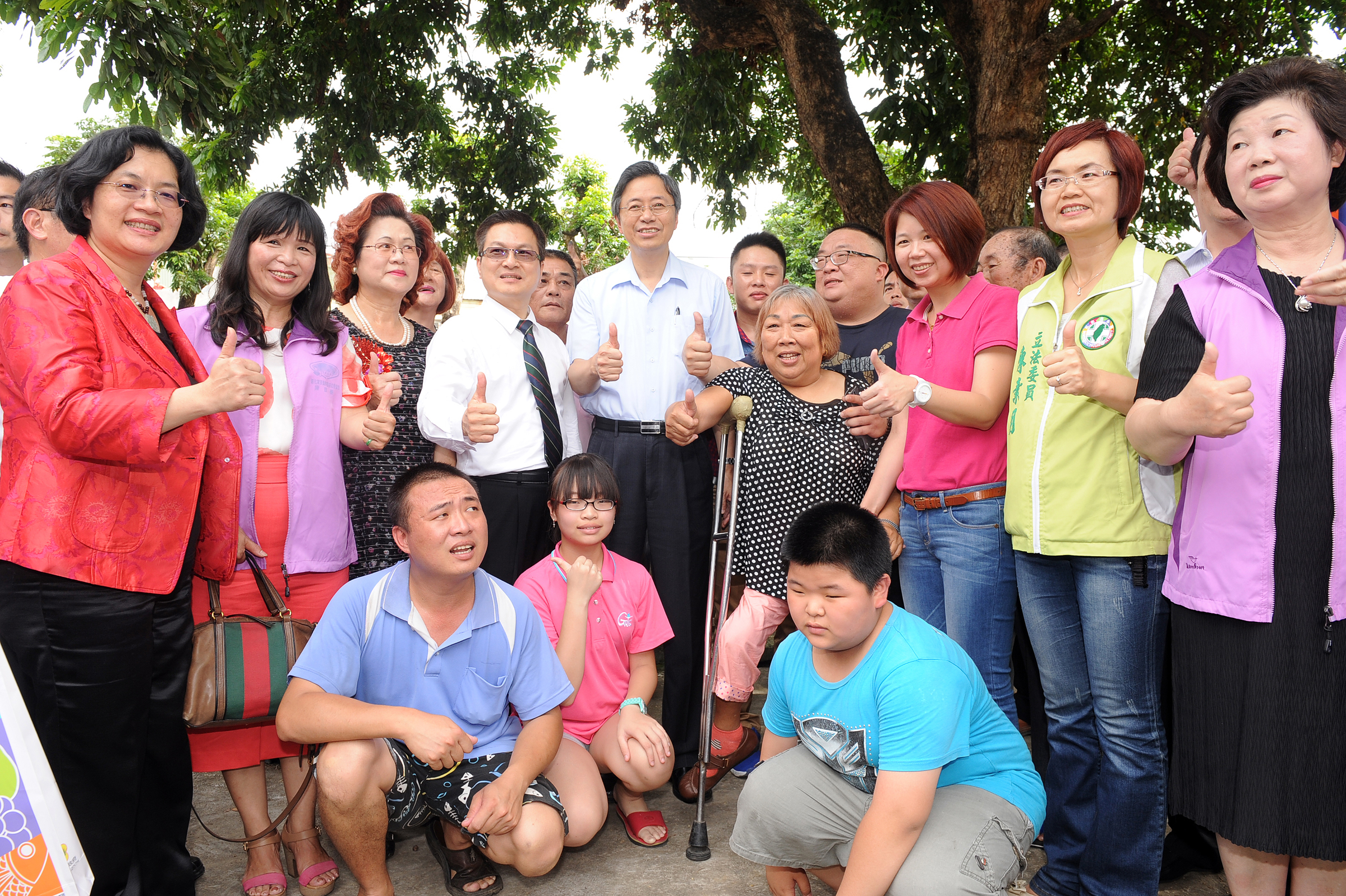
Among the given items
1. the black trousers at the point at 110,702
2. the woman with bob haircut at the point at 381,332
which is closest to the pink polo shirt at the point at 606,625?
the woman with bob haircut at the point at 381,332

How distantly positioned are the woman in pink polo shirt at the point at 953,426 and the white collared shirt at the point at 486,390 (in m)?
1.49

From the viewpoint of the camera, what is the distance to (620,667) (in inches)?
139

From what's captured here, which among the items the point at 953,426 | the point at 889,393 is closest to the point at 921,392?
the point at 889,393

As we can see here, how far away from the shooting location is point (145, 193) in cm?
261

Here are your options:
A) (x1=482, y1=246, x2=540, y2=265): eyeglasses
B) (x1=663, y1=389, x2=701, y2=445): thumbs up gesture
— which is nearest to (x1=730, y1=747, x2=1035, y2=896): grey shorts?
(x1=663, y1=389, x2=701, y2=445): thumbs up gesture

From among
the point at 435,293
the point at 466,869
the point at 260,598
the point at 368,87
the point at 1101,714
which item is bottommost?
the point at 466,869

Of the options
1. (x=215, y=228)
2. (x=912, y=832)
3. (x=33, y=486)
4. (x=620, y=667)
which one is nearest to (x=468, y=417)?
(x=620, y=667)

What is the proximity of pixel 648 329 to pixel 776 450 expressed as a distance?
2.72 ft

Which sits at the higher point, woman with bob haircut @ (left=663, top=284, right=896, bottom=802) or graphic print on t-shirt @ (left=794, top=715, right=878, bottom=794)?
woman with bob haircut @ (left=663, top=284, right=896, bottom=802)

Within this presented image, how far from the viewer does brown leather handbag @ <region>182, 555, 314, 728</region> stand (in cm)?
274

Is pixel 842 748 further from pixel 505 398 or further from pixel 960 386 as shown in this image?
pixel 505 398

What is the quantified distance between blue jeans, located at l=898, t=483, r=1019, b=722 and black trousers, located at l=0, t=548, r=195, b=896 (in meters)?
2.40

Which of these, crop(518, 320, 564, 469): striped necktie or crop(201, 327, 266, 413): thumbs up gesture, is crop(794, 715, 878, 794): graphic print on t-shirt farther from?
crop(201, 327, 266, 413): thumbs up gesture

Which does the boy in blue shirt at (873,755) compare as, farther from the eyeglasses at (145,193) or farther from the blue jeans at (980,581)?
the eyeglasses at (145,193)
